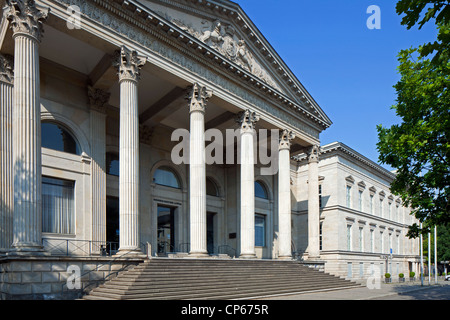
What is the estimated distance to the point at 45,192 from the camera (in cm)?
2167

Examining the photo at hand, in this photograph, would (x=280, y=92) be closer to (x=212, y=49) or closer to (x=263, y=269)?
(x=212, y=49)

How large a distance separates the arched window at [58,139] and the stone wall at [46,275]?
8.71 metres

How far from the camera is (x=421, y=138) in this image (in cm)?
1672

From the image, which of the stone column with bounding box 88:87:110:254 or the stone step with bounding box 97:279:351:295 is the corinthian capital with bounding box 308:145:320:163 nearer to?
the stone step with bounding box 97:279:351:295

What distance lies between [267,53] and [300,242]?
2363 centimetres

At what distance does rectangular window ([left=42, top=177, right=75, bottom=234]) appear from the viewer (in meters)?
21.4

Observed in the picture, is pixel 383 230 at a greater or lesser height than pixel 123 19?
lesser

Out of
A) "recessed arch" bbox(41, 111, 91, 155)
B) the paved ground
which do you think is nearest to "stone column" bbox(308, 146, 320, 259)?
the paved ground

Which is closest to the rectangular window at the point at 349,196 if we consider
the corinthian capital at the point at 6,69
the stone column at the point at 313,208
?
the stone column at the point at 313,208

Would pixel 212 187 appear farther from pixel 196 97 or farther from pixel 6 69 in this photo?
pixel 6 69

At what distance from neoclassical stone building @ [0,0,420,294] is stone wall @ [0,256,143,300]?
7 cm

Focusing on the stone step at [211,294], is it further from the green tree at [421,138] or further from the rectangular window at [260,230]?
the rectangular window at [260,230]

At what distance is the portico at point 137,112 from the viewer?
1614 centimetres
